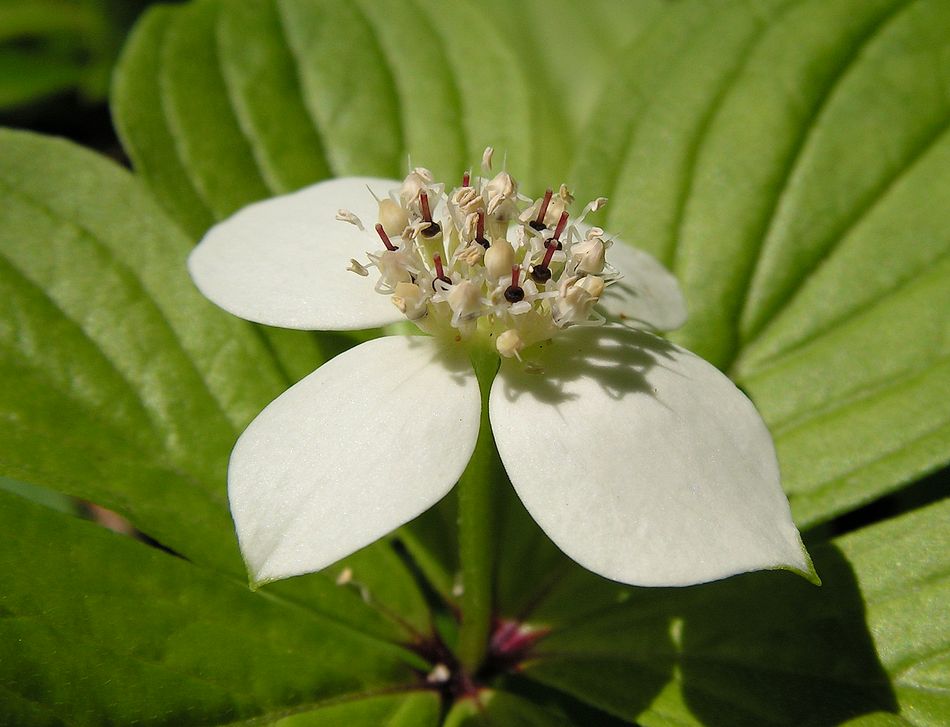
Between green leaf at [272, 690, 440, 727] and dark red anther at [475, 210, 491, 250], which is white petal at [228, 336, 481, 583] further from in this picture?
green leaf at [272, 690, 440, 727]

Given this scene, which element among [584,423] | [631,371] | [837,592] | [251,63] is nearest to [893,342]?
[837,592]

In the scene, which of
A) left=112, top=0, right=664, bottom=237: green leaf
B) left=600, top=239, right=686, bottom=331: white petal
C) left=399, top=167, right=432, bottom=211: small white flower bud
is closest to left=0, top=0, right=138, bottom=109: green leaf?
left=112, top=0, right=664, bottom=237: green leaf

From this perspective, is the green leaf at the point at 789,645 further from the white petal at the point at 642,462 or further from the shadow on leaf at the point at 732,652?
the white petal at the point at 642,462

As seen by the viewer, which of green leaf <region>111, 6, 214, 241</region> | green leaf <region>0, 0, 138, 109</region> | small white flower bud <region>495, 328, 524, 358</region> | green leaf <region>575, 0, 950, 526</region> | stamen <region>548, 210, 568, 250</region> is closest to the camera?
small white flower bud <region>495, 328, 524, 358</region>

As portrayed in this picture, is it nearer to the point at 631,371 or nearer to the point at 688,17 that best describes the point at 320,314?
the point at 631,371

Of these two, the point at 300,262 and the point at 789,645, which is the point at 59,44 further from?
the point at 789,645

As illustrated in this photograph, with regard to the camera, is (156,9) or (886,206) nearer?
(886,206)

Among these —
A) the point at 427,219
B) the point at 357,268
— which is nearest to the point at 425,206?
the point at 427,219

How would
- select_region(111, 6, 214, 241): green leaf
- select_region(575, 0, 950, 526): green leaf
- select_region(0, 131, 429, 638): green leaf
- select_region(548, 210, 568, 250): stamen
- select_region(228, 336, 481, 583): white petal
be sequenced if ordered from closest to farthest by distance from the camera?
select_region(228, 336, 481, 583): white petal < select_region(548, 210, 568, 250): stamen < select_region(0, 131, 429, 638): green leaf < select_region(575, 0, 950, 526): green leaf < select_region(111, 6, 214, 241): green leaf
